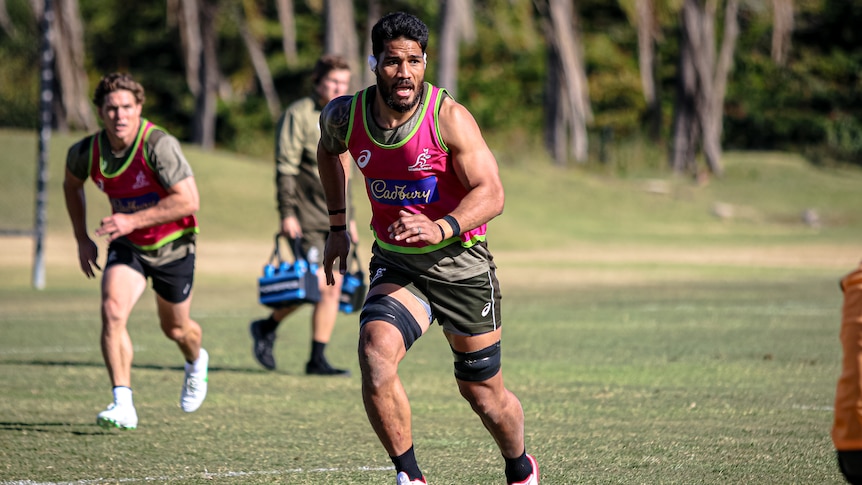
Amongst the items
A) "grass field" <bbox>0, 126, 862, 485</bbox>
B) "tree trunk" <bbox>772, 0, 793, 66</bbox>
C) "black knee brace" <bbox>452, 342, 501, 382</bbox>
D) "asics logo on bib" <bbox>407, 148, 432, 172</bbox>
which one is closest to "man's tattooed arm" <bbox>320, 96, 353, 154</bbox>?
"asics logo on bib" <bbox>407, 148, 432, 172</bbox>

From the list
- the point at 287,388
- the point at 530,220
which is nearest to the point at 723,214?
the point at 530,220

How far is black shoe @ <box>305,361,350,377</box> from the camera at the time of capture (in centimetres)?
1043

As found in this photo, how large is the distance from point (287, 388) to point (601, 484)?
3965 mm

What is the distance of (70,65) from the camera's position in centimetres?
3028

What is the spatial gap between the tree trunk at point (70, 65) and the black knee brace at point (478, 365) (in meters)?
25.1

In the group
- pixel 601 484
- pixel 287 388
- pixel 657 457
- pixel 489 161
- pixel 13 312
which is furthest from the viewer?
pixel 13 312

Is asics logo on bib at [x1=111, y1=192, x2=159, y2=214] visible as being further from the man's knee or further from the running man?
the man's knee

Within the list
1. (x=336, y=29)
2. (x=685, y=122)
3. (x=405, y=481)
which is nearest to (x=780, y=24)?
(x=685, y=122)

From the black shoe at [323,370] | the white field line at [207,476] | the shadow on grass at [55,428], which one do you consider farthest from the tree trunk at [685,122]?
the white field line at [207,476]

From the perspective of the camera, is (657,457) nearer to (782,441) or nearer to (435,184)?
(782,441)

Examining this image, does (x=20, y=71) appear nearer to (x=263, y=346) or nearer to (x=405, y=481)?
(x=263, y=346)

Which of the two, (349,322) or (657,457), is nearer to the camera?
(657,457)

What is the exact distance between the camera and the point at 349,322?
15125 mm

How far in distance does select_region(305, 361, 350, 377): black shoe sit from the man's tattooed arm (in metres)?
4.57
